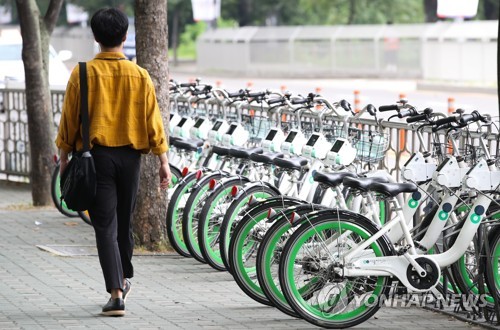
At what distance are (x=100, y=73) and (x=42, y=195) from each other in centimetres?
608

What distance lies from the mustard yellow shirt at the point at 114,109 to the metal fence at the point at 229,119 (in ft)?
5.63

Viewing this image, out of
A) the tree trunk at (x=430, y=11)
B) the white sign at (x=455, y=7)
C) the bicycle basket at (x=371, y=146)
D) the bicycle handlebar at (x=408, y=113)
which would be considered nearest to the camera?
the bicycle handlebar at (x=408, y=113)

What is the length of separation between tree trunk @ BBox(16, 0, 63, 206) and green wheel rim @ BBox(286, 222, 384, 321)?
21.3ft

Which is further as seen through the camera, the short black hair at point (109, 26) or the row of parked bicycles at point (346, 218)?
the short black hair at point (109, 26)

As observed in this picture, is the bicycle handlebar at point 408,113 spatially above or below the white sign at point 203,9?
below

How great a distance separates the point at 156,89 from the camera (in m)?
9.73

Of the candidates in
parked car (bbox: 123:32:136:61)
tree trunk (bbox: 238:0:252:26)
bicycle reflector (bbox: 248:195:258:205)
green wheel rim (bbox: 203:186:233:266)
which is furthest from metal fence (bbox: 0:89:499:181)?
tree trunk (bbox: 238:0:252:26)

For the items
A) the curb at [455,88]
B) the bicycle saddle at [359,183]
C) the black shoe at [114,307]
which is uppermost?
the bicycle saddle at [359,183]

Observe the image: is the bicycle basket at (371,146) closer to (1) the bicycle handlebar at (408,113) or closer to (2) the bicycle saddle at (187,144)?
(1) the bicycle handlebar at (408,113)

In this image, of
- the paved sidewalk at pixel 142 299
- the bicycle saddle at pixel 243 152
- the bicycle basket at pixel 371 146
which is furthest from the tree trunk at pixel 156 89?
the bicycle basket at pixel 371 146

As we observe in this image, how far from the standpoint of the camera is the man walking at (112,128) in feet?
23.0

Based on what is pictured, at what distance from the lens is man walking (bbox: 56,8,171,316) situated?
23.0ft

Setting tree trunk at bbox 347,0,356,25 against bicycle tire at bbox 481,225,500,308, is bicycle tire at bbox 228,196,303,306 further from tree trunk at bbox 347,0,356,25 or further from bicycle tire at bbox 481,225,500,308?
tree trunk at bbox 347,0,356,25

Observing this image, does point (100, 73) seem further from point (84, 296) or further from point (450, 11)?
point (450, 11)
